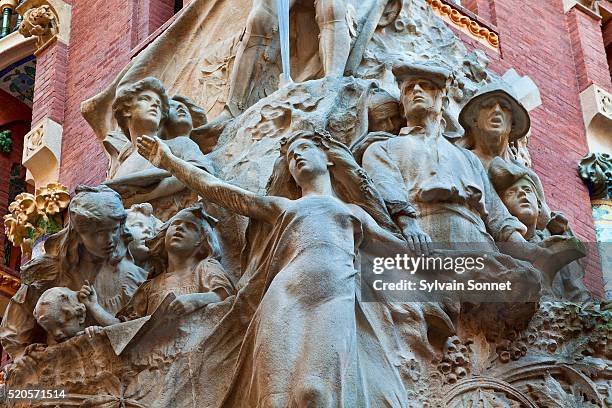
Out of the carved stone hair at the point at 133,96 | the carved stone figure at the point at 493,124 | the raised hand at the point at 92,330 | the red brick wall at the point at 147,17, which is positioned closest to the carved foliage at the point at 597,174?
the carved stone figure at the point at 493,124

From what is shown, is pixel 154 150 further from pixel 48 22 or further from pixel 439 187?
pixel 48 22

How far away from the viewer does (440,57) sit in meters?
12.6

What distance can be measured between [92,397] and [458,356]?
2211mm

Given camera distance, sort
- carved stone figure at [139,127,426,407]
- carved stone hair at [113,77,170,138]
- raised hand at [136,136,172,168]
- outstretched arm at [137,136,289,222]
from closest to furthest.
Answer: carved stone figure at [139,127,426,407] → outstretched arm at [137,136,289,222] → raised hand at [136,136,172,168] → carved stone hair at [113,77,170,138]

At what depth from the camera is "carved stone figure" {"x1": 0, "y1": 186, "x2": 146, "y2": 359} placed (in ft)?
32.7

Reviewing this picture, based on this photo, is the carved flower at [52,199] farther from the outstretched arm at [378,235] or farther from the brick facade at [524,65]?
the outstretched arm at [378,235]

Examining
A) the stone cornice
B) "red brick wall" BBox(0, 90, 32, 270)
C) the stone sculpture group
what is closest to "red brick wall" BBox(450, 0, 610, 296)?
the stone cornice

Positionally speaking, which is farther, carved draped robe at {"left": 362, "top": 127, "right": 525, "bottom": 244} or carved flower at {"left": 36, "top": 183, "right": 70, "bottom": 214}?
carved flower at {"left": 36, "top": 183, "right": 70, "bottom": 214}

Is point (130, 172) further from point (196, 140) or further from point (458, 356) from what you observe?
point (458, 356)

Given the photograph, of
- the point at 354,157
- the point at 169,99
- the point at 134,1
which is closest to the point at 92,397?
the point at 354,157

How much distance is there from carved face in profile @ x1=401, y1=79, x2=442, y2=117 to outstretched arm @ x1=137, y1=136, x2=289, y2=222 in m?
→ 1.59

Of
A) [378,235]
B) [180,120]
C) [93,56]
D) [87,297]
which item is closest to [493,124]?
[378,235]

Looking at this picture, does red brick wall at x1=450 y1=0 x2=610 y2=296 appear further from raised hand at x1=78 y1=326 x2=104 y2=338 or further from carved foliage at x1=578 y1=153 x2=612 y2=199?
raised hand at x1=78 y1=326 x2=104 y2=338

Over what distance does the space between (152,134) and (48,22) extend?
271 inches
